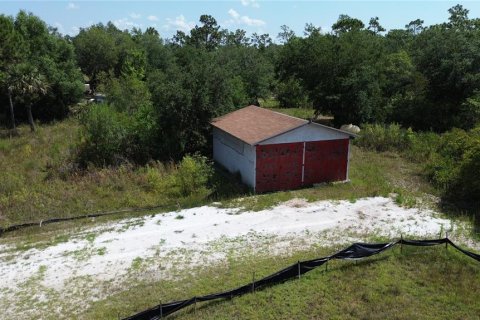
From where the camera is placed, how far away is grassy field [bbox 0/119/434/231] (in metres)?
14.9

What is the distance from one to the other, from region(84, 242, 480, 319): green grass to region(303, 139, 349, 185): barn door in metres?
6.64

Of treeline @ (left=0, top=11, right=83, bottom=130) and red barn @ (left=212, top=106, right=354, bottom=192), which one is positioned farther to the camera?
treeline @ (left=0, top=11, right=83, bottom=130)

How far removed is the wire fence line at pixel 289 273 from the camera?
7.86 metres

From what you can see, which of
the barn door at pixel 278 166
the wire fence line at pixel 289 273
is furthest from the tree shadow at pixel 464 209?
the barn door at pixel 278 166

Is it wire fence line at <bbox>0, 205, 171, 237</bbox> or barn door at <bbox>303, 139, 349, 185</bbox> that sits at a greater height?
barn door at <bbox>303, 139, 349, 185</bbox>

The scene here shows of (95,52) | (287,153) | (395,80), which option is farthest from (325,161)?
(95,52)

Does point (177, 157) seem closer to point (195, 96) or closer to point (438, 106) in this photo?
point (195, 96)

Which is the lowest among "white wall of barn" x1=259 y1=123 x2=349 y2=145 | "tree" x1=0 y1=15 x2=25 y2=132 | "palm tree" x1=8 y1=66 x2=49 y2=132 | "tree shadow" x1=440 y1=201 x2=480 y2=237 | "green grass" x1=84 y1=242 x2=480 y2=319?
"green grass" x1=84 y1=242 x2=480 y2=319

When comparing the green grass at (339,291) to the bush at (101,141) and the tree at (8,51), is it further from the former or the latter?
the tree at (8,51)

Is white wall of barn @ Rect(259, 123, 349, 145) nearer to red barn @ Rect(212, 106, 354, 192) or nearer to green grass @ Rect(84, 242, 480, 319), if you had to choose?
red barn @ Rect(212, 106, 354, 192)

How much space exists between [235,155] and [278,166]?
2510mm

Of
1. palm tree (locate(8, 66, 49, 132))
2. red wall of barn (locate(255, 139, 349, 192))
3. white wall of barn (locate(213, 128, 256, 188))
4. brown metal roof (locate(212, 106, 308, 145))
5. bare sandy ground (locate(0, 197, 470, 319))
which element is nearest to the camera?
bare sandy ground (locate(0, 197, 470, 319))

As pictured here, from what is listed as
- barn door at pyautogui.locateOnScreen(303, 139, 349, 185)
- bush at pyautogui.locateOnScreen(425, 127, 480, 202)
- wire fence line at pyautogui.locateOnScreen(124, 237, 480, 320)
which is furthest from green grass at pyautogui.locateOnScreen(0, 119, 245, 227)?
bush at pyautogui.locateOnScreen(425, 127, 480, 202)

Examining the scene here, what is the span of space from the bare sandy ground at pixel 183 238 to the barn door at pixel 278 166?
176 centimetres
